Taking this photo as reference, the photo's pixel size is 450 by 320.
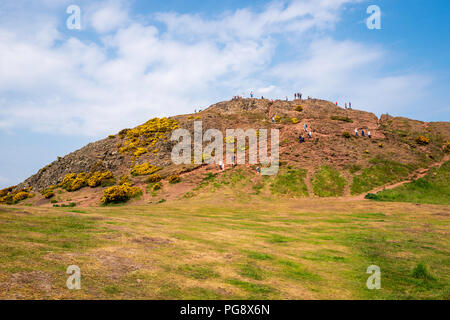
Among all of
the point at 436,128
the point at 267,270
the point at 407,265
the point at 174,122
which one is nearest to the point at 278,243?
the point at 267,270

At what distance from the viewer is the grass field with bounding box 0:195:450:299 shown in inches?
378

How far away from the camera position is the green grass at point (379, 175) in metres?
43.9

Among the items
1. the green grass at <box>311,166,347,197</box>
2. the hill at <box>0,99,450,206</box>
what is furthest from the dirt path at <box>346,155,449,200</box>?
the green grass at <box>311,166,347,197</box>

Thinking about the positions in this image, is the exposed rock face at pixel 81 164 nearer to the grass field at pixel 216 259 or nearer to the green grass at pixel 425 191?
the grass field at pixel 216 259

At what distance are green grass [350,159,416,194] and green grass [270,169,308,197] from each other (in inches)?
290

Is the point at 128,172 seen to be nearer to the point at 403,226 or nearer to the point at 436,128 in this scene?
the point at 403,226

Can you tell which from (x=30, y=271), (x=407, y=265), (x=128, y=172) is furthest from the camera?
(x=128, y=172)

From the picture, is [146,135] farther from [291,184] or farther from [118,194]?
[291,184]

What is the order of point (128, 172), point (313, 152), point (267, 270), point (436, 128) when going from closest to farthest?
point (267, 270) → point (313, 152) → point (128, 172) → point (436, 128)

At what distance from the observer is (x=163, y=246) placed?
48.4 ft

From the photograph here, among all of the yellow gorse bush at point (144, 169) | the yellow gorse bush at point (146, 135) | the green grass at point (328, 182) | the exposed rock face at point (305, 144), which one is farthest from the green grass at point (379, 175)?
the yellow gorse bush at point (146, 135)

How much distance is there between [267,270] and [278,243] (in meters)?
5.79

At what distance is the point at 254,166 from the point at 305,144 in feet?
40.7
